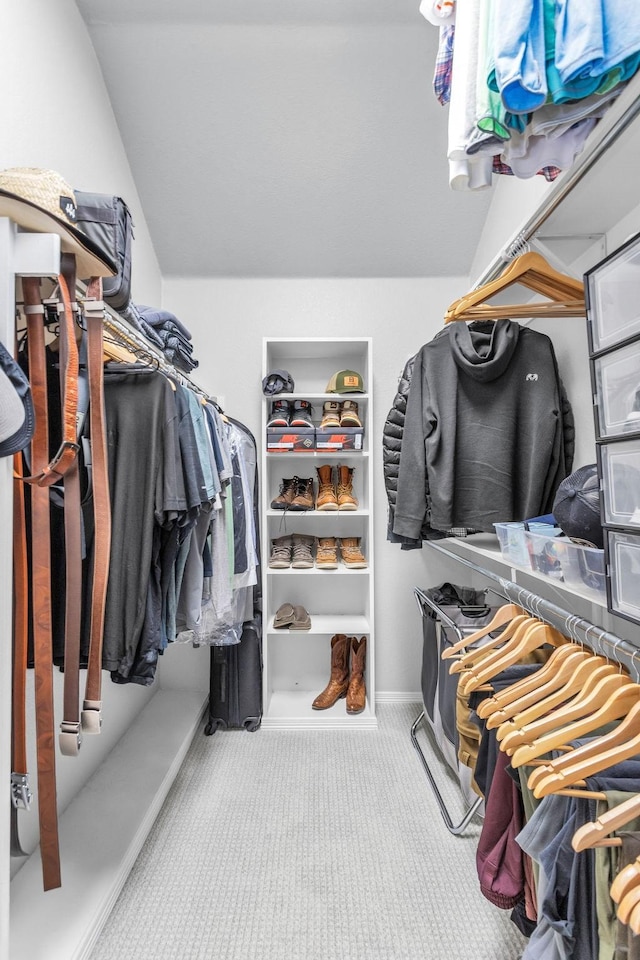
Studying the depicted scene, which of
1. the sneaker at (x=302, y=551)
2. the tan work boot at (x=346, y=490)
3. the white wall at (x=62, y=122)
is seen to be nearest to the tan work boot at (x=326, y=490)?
the tan work boot at (x=346, y=490)

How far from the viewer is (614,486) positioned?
908 mm

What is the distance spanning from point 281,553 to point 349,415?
79cm

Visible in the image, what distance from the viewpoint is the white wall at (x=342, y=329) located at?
2.99 m

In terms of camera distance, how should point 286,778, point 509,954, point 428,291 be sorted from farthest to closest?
point 428,291 → point 286,778 → point 509,954

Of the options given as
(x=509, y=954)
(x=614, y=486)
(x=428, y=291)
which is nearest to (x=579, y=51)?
(x=614, y=486)

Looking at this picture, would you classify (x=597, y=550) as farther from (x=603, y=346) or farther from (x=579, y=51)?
(x=579, y=51)

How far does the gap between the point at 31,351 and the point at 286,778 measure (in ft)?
6.29

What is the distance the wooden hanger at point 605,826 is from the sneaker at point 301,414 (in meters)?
2.14

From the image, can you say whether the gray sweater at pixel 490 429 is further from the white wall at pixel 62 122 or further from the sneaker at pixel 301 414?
the white wall at pixel 62 122

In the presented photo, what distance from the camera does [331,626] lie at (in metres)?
2.77

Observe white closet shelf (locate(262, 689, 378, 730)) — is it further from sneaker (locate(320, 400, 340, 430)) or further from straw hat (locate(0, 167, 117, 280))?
straw hat (locate(0, 167, 117, 280))

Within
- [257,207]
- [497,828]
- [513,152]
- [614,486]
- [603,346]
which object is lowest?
[497,828]

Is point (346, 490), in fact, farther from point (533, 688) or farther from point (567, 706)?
point (567, 706)

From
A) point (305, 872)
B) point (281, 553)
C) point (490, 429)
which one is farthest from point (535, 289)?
point (305, 872)
